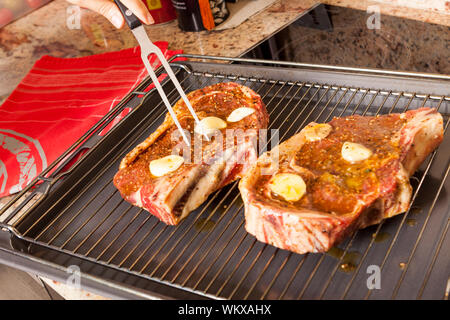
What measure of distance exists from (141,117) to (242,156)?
681mm

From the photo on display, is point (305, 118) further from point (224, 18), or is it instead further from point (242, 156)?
point (224, 18)

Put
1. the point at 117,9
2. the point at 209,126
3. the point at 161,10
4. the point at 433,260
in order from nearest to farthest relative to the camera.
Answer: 1. the point at 433,260
2. the point at 209,126
3. the point at 117,9
4. the point at 161,10

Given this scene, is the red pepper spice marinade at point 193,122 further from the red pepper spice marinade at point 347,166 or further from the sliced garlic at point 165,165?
the red pepper spice marinade at point 347,166

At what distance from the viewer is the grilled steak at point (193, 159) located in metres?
1.70

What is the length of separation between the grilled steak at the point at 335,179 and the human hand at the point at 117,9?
2.66ft

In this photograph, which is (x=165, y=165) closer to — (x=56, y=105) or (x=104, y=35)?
(x=56, y=105)

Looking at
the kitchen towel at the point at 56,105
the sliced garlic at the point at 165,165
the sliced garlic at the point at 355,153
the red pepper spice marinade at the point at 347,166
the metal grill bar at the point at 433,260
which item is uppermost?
the sliced garlic at the point at 165,165

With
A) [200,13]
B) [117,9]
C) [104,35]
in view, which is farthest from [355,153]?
[104,35]

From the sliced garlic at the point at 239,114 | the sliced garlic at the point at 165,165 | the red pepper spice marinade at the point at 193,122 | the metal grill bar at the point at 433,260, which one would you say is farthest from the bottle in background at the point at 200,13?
the metal grill bar at the point at 433,260

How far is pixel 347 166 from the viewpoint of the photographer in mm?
1583

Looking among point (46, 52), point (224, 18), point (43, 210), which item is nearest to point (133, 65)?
point (224, 18)

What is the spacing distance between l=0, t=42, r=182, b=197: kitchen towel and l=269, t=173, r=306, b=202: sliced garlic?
1092mm

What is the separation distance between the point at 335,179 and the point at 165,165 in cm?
63

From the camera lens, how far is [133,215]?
5.95 feet
